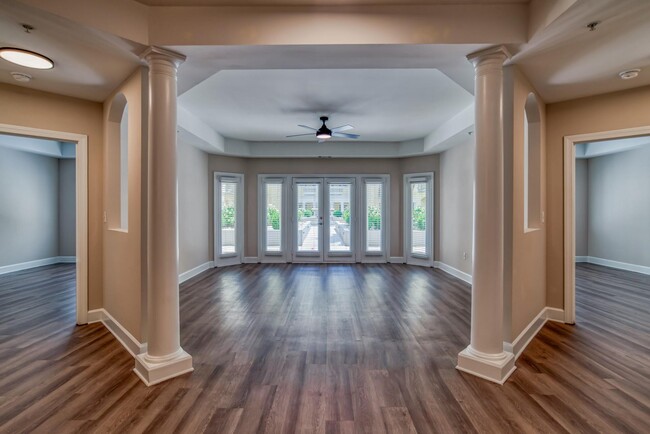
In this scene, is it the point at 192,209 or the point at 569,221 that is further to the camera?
the point at 192,209

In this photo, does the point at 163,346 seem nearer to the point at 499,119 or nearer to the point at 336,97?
the point at 499,119

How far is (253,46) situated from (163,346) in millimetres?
2444

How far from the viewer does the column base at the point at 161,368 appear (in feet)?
7.78

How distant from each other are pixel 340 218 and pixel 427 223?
207cm

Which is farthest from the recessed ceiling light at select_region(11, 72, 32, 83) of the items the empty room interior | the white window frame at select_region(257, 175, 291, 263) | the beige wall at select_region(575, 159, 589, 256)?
the beige wall at select_region(575, 159, 589, 256)

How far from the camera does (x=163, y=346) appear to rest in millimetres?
2484

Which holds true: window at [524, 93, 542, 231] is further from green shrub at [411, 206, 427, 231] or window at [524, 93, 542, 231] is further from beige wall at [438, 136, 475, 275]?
green shrub at [411, 206, 427, 231]

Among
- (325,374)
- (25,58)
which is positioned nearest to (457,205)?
(325,374)

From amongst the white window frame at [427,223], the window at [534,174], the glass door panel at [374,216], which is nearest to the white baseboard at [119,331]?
the window at [534,174]

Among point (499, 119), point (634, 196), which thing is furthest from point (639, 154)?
point (499, 119)

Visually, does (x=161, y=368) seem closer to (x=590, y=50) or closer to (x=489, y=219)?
(x=489, y=219)

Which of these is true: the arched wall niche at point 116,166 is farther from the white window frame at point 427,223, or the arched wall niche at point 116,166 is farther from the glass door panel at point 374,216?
the white window frame at point 427,223

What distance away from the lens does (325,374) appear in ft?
8.18

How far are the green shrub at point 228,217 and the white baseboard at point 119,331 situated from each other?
149 inches
